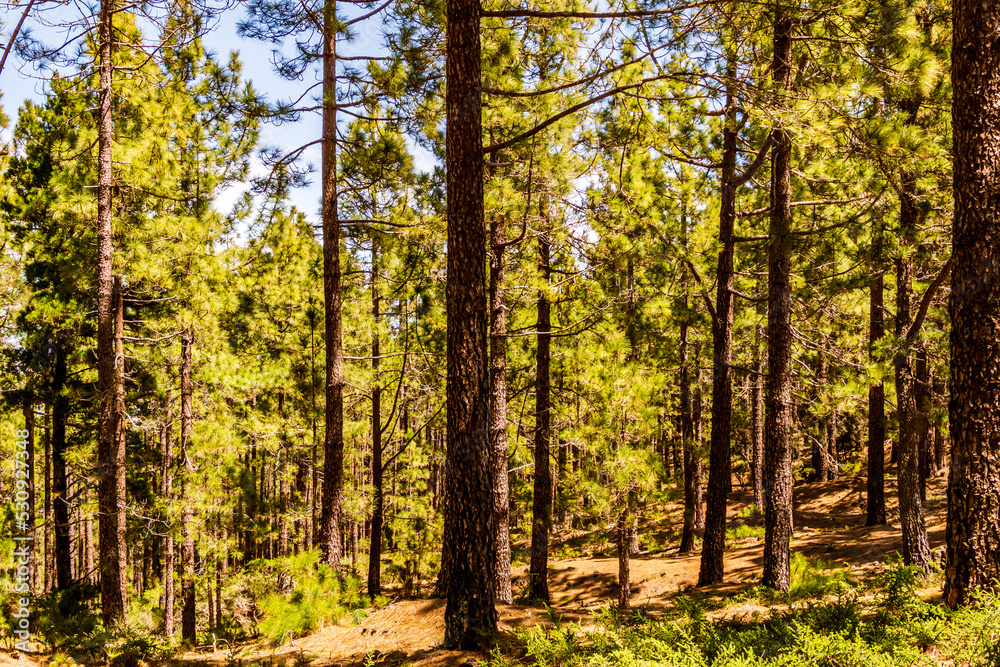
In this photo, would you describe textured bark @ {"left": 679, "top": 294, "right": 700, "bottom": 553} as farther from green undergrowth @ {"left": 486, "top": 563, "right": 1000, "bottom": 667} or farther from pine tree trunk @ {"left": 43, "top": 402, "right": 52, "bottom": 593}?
pine tree trunk @ {"left": 43, "top": 402, "right": 52, "bottom": 593}

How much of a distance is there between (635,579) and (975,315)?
34.6ft

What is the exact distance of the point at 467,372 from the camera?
5012mm

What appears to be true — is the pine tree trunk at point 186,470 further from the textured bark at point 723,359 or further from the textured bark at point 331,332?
the textured bark at point 723,359

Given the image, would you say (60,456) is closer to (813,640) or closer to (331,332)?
(331,332)

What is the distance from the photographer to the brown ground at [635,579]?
6055 millimetres

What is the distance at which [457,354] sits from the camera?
5043mm

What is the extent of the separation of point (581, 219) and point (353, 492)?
22.9 ft

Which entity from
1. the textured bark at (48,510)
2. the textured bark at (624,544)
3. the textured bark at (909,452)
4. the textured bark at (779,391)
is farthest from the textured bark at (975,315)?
the textured bark at (48,510)

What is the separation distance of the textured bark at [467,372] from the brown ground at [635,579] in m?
0.46

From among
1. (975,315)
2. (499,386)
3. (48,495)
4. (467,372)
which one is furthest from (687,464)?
(48,495)

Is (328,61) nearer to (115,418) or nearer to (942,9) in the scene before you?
(115,418)

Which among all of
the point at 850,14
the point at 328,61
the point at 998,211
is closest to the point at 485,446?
the point at 998,211

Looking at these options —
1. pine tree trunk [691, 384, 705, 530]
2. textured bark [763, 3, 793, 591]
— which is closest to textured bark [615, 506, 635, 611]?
textured bark [763, 3, 793, 591]

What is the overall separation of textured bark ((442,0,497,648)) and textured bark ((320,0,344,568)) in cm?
381
